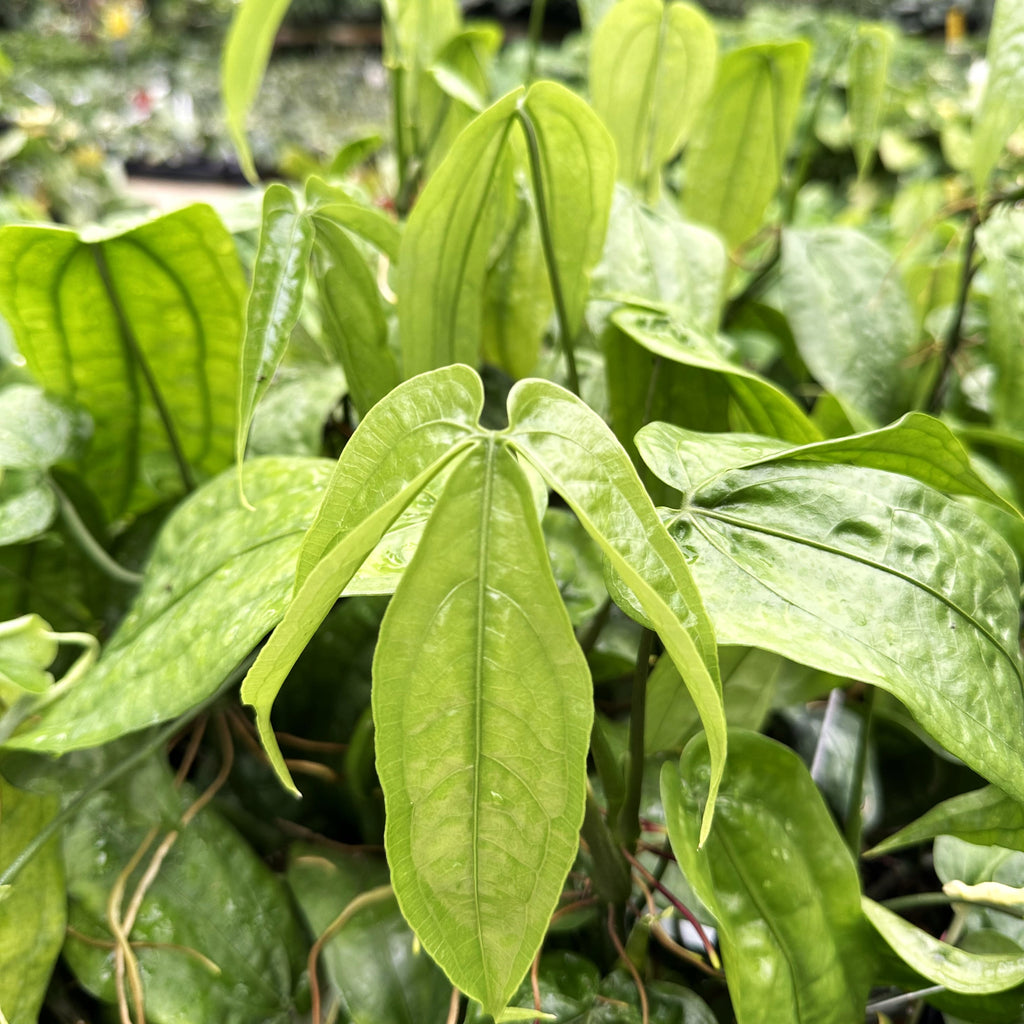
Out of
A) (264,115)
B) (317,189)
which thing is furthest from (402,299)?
(264,115)

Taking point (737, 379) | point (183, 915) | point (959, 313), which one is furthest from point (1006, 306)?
point (183, 915)

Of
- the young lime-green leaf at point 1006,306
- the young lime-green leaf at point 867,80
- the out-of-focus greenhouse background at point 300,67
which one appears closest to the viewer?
the young lime-green leaf at point 1006,306

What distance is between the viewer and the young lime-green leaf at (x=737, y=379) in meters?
0.40

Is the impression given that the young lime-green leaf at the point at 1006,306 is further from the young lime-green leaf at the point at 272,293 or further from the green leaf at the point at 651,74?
the young lime-green leaf at the point at 272,293

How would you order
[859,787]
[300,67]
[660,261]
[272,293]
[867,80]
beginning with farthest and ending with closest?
[300,67] → [867,80] → [660,261] → [859,787] → [272,293]

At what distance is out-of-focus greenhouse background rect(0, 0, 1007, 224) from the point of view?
279cm

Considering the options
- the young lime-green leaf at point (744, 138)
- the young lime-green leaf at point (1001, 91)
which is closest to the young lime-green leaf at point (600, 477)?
the young lime-green leaf at point (1001, 91)

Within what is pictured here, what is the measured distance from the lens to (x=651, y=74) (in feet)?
2.04

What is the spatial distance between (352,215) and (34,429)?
20 centimetres

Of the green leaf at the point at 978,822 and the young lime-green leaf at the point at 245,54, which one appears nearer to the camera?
the green leaf at the point at 978,822

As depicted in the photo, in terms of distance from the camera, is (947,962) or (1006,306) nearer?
(947,962)

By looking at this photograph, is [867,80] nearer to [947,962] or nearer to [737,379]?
[737,379]

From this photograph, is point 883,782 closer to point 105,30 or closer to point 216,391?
point 216,391

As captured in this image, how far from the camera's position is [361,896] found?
410 mm
